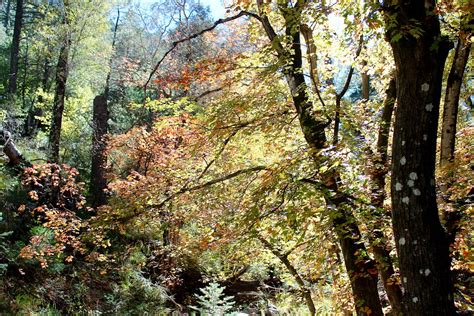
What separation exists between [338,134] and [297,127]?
47.4 inches

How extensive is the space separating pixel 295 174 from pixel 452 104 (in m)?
1.56

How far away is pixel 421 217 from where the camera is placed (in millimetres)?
2420

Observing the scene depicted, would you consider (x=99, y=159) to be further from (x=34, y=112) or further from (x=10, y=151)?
(x=34, y=112)

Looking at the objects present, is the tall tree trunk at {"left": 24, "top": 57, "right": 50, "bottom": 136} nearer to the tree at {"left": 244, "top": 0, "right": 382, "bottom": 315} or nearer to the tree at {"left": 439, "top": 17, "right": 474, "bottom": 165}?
the tree at {"left": 244, "top": 0, "right": 382, "bottom": 315}

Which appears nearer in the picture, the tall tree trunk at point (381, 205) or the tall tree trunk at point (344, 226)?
the tall tree trunk at point (381, 205)

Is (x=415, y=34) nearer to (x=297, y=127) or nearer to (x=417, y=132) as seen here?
(x=417, y=132)

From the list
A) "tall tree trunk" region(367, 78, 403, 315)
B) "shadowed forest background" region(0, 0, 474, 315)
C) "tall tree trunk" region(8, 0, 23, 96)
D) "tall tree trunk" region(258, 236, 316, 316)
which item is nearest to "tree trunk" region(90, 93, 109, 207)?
"shadowed forest background" region(0, 0, 474, 315)

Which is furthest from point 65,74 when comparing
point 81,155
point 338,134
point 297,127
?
point 338,134

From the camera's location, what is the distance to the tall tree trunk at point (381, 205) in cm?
388

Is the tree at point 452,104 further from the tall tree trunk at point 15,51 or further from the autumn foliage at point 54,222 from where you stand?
the tall tree trunk at point 15,51

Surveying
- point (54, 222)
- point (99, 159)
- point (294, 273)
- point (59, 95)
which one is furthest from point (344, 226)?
point (99, 159)

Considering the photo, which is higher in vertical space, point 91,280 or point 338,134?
point 338,134

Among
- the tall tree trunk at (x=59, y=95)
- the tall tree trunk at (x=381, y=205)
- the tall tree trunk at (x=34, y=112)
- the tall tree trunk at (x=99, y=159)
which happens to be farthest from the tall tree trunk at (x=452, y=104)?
the tall tree trunk at (x=34, y=112)

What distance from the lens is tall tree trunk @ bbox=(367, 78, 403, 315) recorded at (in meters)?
3.88
